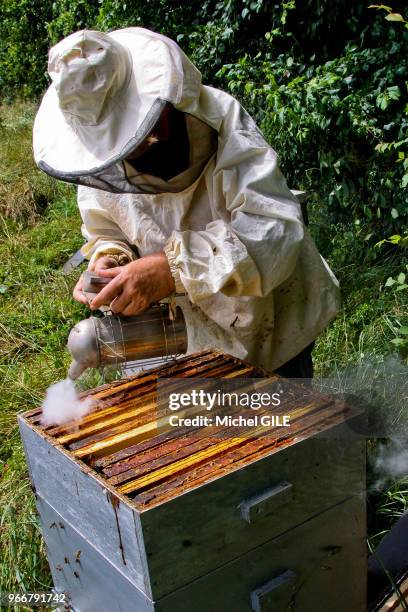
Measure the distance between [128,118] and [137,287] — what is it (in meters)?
0.49

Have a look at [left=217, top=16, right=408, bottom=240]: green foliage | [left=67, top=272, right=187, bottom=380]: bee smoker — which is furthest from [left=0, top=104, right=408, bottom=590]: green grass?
[left=67, top=272, right=187, bottom=380]: bee smoker

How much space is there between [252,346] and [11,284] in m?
3.67

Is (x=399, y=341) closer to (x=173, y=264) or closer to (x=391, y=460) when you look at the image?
(x=391, y=460)

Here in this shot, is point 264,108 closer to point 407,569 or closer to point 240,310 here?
point 240,310

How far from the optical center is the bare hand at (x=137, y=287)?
1.92 m

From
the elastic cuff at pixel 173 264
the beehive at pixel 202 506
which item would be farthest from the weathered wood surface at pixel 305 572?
the elastic cuff at pixel 173 264

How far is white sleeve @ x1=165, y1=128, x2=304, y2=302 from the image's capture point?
1914 mm

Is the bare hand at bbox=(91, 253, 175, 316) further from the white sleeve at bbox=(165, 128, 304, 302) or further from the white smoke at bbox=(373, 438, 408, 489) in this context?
the white smoke at bbox=(373, 438, 408, 489)

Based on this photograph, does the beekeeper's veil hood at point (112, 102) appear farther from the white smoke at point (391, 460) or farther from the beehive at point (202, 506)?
the white smoke at point (391, 460)

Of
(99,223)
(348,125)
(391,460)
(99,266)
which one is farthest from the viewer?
(348,125)

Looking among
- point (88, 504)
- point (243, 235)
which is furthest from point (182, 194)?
point (88, 504)

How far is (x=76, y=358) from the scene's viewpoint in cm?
195

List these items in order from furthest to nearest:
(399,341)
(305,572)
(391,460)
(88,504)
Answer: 1. (399,341)
2. (391,460)
3. (305,572)
4. (88,504)

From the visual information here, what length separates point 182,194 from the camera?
2184mm
